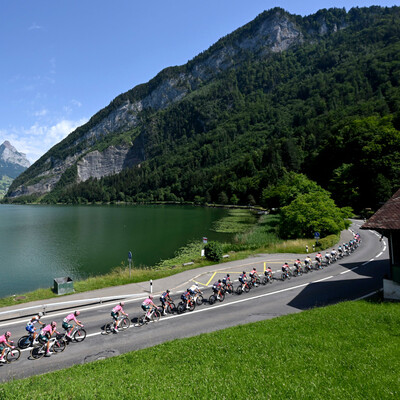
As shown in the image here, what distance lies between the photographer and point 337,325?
12758 mm

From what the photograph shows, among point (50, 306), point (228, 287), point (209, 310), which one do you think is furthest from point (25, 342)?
point (228, 287)

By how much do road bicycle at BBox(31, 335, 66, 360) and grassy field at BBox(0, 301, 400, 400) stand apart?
3349 mm

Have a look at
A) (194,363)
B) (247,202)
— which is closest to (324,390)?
(194,363)

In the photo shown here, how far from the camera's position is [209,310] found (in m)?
19.0

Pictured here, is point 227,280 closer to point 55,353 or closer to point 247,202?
point 55,353

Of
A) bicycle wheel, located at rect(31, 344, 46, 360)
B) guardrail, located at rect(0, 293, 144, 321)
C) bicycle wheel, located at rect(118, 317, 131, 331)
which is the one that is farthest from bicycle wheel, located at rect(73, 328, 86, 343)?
guardrail, located at rect(0, 293, 144, 321)

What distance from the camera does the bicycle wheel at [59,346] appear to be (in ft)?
45.1

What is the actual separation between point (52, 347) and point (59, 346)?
0.32 metres

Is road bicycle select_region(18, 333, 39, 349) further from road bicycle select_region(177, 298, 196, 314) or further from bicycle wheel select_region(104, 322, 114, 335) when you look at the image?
road bicycle select_region(177, 298, 196, 314)

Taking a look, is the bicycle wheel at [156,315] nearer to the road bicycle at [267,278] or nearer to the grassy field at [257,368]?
the grassy field at [257,368]

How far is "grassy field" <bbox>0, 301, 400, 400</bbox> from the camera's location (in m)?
8.10

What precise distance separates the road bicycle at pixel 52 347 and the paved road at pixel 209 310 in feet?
1.19

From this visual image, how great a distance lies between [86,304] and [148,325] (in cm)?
641

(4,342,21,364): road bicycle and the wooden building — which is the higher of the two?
the wooden building
